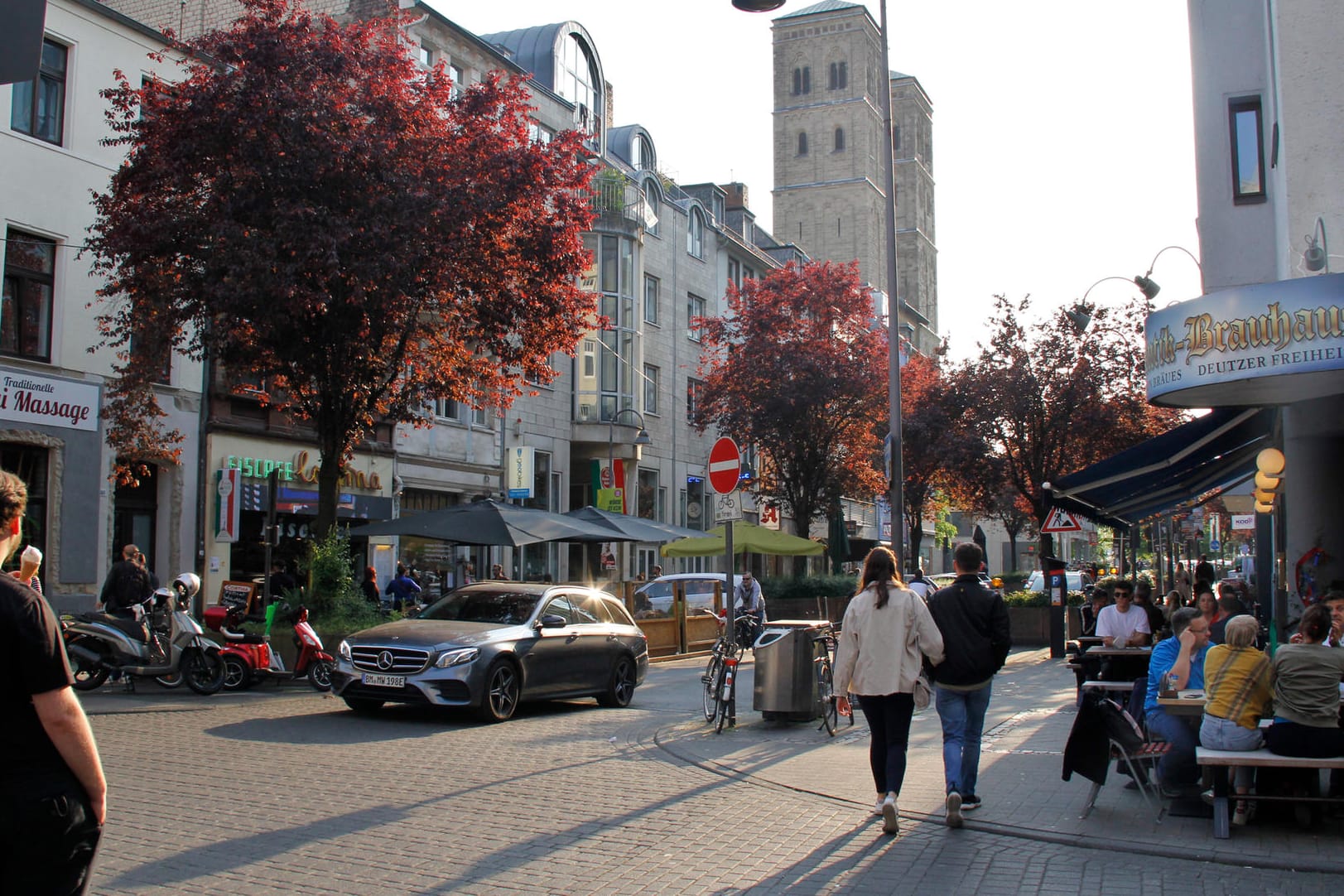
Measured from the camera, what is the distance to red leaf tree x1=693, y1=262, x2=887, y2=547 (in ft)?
109

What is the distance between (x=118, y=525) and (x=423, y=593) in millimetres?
7095

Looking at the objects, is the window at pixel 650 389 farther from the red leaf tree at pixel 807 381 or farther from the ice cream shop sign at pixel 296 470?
the ice cream shop sign at pixel 296 470

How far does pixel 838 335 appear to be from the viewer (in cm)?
3459

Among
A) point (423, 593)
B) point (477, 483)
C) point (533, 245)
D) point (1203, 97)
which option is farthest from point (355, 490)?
point (1203, 97)

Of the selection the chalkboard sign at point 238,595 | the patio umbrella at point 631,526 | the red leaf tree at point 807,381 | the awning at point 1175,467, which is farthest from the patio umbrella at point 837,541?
the chalkboard sign at point 238,595

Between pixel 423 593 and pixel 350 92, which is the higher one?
pixel 350 92

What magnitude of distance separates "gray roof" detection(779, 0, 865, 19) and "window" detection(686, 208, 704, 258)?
4801 centimetres

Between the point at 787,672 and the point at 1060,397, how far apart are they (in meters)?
20.7

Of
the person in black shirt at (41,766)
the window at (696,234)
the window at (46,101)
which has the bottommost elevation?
the person in black shirt at (41,766)

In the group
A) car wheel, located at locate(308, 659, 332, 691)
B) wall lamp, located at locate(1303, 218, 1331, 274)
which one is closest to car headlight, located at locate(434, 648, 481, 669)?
car wheel, located at locate(308, 659, 332, 691)

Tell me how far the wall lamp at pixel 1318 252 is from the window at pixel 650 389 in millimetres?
31653

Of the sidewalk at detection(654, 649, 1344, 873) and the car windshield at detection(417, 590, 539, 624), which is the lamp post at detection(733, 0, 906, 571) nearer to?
the sidewalk at detection(654, 649, 1344, 873)

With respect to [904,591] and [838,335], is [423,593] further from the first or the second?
[904,591]

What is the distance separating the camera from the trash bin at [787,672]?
13.4 meters
